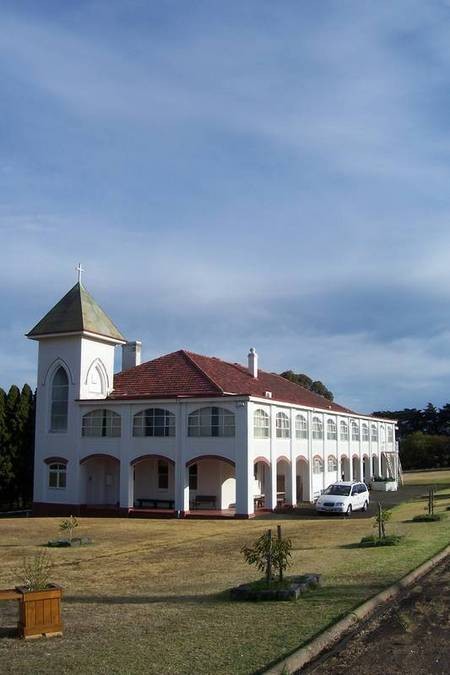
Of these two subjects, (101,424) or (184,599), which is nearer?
(184,599)

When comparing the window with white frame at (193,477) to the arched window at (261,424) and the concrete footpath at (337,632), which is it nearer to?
the arched window at (261,424)

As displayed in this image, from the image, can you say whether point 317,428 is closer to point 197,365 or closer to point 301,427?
point 301,427

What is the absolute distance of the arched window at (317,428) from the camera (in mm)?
40562

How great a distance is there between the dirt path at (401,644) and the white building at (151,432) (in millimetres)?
20542

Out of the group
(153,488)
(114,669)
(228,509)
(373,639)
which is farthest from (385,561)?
(153,488)

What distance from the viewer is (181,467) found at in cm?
3206

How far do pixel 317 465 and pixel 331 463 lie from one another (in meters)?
3.13

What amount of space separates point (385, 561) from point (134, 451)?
19.6 meters

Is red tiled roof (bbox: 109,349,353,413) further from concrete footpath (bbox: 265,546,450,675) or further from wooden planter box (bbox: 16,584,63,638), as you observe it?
wooden planter box (bbox: 16,584,63,638)

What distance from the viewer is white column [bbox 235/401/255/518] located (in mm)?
30750

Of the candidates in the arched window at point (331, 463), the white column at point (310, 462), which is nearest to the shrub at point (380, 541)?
the white column at point (310, 462)

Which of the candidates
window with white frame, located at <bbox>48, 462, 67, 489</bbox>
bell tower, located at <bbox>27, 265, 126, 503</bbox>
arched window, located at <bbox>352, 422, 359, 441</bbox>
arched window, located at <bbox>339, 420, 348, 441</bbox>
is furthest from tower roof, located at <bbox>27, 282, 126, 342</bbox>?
arched window, located at <bbox>352, 422, 359, 441</bbox>

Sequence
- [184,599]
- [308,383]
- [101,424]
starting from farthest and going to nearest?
[308,383]
[101,424]
[184,599]

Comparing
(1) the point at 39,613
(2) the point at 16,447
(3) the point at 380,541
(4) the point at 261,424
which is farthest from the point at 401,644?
(2) the point at 16,447
